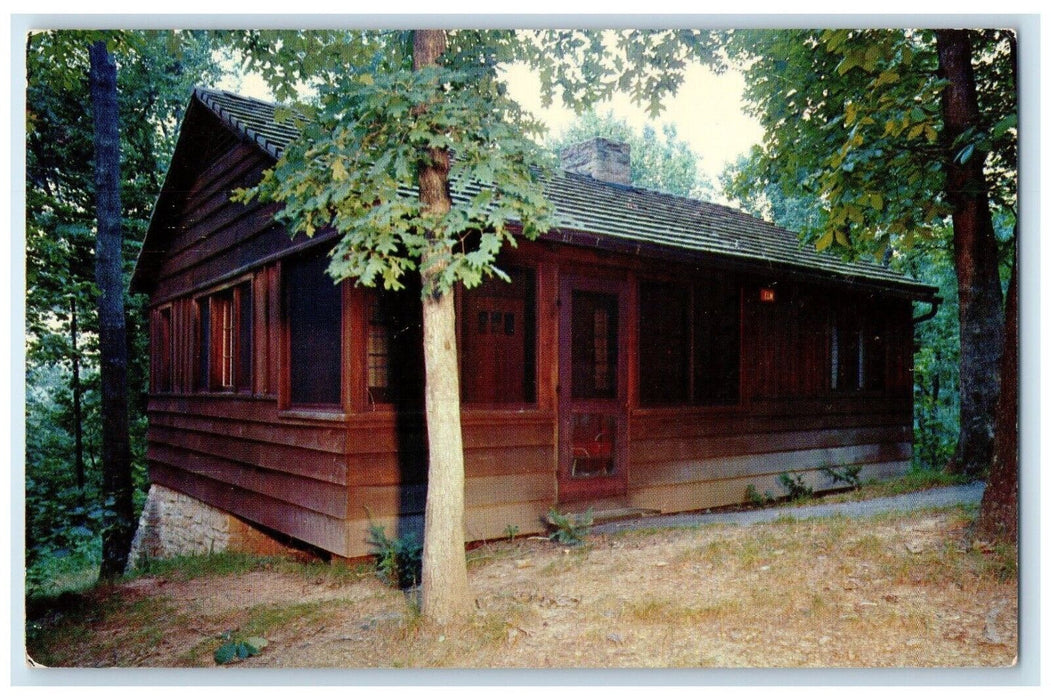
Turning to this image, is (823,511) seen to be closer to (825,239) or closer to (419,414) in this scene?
(825,239)

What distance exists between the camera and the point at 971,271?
596 centimetres

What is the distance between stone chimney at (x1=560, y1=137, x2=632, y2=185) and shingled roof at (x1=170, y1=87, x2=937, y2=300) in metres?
0.21


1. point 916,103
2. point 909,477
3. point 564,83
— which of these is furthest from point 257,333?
point 909,477

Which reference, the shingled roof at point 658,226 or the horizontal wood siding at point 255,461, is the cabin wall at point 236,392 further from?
the shingled roof at point 658,226

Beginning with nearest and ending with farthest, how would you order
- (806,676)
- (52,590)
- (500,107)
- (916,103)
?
(806,676) < (500,107) < (52,590) < (916,103)

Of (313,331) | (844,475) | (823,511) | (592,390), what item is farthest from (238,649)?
(844,475)

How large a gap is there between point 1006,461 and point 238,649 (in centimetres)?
498

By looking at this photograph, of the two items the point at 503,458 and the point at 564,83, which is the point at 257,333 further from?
the point at 564,83

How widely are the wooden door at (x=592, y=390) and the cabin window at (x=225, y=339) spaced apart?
314 centimetres

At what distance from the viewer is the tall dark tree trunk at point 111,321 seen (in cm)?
489

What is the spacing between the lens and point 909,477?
7.71 meters

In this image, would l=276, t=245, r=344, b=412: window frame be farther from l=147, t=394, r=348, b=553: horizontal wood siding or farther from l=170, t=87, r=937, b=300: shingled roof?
l=170, t=87, r=937, b=300: shingled roof

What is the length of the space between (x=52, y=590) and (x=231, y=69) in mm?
3704

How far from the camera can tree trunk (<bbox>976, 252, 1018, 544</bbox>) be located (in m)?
4.21
